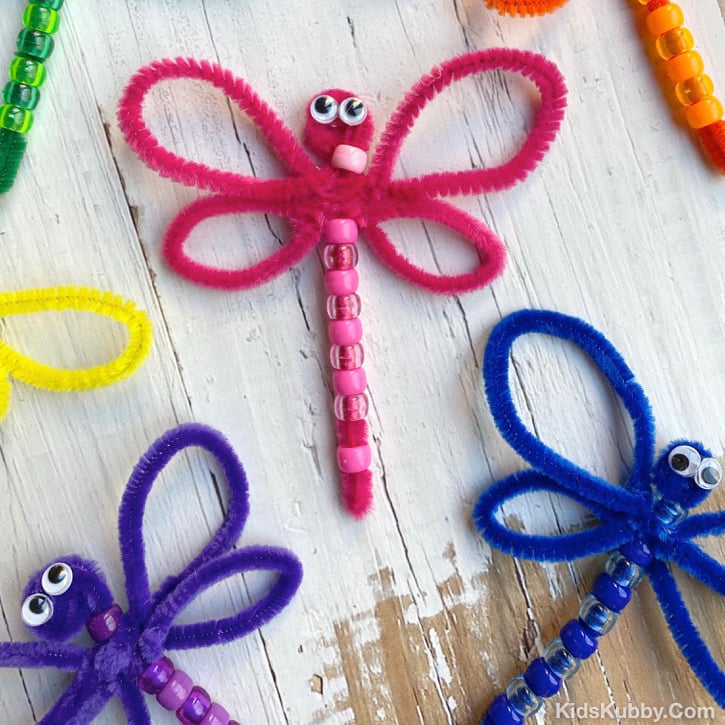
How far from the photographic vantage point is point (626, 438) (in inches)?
29.8

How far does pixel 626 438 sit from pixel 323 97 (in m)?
0.48

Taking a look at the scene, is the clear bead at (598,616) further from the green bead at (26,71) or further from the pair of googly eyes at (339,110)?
the green bead at (26,71)

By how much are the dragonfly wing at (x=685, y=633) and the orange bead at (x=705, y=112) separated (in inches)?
18.6

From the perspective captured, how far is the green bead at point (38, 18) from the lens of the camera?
72 cm

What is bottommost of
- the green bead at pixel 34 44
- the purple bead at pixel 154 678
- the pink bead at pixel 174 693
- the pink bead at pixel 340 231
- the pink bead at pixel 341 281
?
the pink bead at pixel 174 693

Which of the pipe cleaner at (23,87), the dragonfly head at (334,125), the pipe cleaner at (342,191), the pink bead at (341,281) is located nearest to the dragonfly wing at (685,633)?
the pipe cleaner at (342,191)

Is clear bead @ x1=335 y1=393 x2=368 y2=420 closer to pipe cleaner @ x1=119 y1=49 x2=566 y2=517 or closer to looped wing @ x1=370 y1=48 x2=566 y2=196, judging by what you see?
pipe cleaner @ x1=119 y1=49 x2=566 y2=517

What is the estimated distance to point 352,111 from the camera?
0.70m

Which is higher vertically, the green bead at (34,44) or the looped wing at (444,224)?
the green bead at (34,44)

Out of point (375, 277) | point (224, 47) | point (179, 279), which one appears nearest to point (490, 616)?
point (375, 277)

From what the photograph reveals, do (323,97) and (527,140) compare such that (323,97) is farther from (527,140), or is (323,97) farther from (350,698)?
(350,698)

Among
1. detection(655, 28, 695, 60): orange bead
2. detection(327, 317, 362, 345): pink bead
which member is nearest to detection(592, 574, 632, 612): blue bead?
detection(327, 317, 362, 345): pink bead

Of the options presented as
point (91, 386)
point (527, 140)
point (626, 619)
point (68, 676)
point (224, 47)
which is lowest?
point (626, 619)

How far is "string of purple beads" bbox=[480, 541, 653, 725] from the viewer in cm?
70
